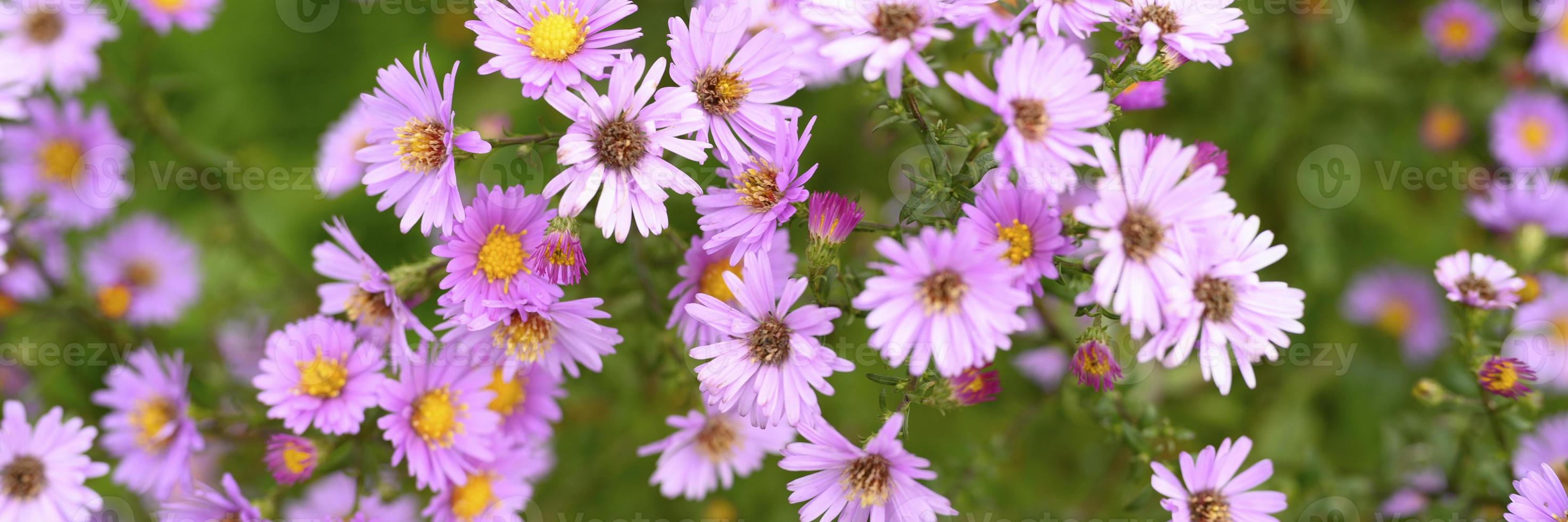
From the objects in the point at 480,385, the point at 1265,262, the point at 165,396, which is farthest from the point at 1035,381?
the point at 165,396

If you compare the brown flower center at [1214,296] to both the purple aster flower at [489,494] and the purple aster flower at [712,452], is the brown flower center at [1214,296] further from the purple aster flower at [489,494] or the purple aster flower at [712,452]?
the purple aster flower at [489,494]

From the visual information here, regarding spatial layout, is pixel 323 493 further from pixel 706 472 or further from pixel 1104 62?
pixel 1104 62

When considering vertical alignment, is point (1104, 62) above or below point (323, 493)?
above

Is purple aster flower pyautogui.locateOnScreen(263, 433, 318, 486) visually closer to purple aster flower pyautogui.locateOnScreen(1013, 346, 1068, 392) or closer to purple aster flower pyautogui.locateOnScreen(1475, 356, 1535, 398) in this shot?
purple aster flower pyautogui.locateOnScreen(1013, 346, 1068, 392)

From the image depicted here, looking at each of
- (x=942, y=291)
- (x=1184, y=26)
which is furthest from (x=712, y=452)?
(x=1184, y=26)

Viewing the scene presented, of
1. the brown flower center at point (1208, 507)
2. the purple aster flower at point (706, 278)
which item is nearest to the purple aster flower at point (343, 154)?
the purple aster flower at point (706, 278)

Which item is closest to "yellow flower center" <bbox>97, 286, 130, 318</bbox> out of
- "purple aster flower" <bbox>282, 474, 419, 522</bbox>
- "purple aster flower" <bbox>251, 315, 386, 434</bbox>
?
"purple aster flower" <bbox>282, 474, 419, 522</bbox>

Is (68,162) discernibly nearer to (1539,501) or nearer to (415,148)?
(415,148)
